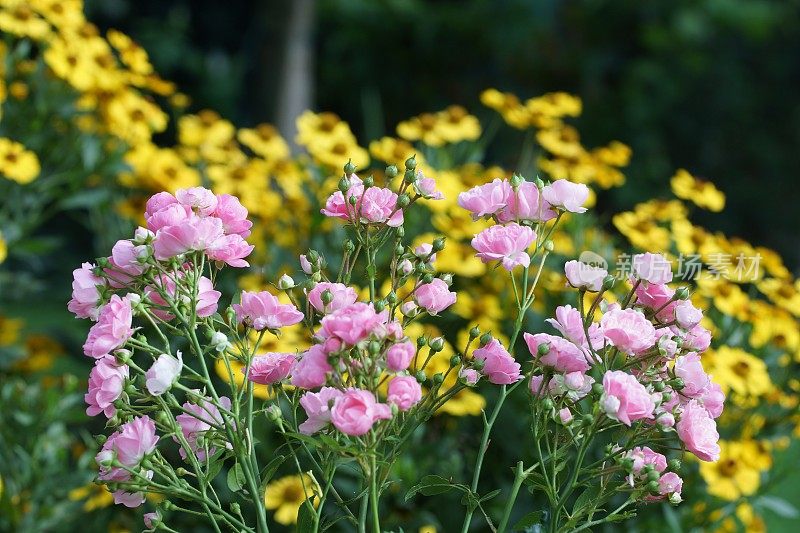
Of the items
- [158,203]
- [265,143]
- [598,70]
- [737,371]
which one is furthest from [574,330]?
[598,70]

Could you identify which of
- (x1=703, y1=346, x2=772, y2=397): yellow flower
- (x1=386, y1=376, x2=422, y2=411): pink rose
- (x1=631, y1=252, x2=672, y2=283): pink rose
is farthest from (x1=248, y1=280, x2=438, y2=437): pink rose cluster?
(x1=703, y1=346, x2=772, y2=397): yellow flower

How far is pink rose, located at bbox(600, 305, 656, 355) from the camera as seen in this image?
827 millimetres

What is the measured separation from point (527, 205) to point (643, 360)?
164mm

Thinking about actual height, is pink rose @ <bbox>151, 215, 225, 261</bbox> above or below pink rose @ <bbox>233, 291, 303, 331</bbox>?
above

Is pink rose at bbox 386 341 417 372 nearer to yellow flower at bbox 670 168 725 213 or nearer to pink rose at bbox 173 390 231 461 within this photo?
pink rose at bbox 173 390 231 461

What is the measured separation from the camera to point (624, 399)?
79 centimetres

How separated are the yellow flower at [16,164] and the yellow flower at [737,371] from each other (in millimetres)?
1299

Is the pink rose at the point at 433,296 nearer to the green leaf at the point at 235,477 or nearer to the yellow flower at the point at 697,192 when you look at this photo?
the green leaf at the point at 235,477

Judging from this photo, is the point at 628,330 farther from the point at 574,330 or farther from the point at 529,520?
the point at 529,520

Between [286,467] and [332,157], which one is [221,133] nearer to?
[332,157]

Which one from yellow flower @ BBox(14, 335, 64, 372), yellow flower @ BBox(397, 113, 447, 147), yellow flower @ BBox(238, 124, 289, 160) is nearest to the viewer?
yellow flower @ BBox(397, 113, 447, 147)

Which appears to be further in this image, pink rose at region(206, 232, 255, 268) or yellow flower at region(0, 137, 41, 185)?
yellow flower at region(0, 137, 41, 185)

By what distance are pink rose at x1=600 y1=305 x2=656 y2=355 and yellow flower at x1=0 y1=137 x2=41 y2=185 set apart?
Result: 4.82 ft

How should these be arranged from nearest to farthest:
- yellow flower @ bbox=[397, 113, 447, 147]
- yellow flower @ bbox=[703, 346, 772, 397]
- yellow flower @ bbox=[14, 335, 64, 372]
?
yellow flower @ bbox=[703, 346, 772, 397]
yellow flower @ bbox=[397, 113, 447, 147]
yellow flower @ bbox=[14, 335, 64, 372]
